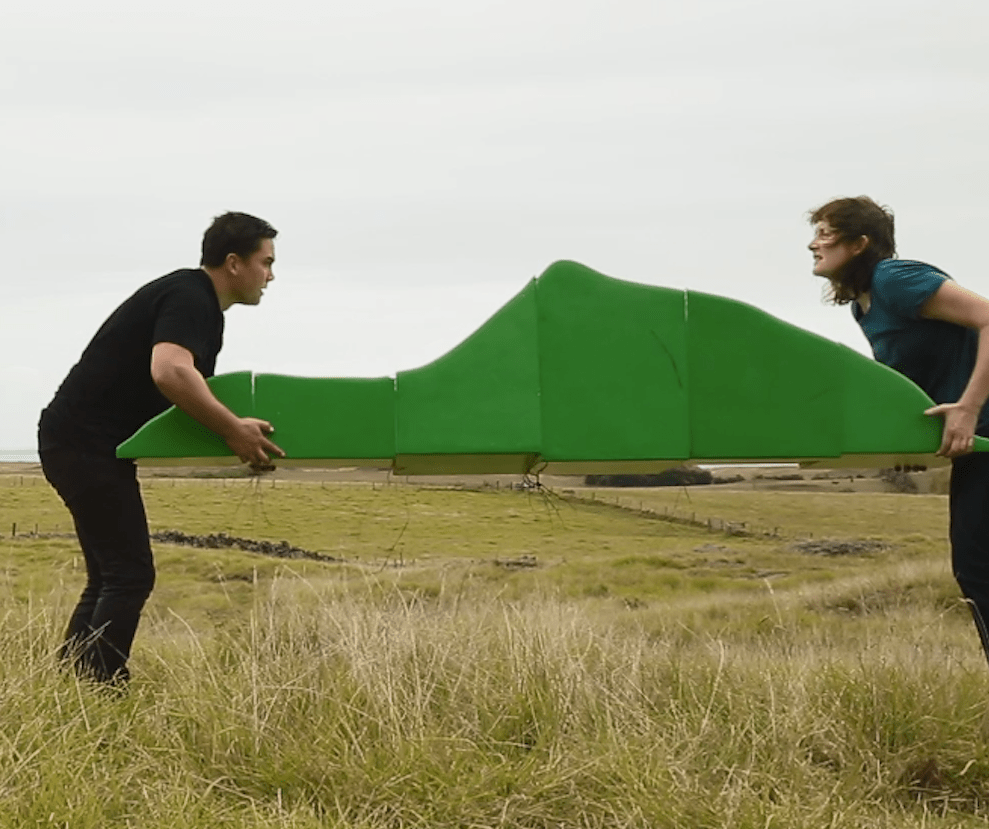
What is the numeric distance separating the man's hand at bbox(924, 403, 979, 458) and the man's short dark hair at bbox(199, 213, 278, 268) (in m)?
2.19

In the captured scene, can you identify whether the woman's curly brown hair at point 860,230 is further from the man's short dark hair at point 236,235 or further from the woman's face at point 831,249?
the man's short dark hair at point 236,235

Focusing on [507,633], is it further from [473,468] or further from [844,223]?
[844,223]

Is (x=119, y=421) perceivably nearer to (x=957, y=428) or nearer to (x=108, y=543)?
(x=108, y=543)

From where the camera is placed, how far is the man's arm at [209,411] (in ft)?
9.35

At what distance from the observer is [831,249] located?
3320 mm

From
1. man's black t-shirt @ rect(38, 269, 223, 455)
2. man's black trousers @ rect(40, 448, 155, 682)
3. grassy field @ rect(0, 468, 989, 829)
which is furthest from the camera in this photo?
man's black trousers @ rect(40, 448, 155, 682)

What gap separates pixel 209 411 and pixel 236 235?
794 mm

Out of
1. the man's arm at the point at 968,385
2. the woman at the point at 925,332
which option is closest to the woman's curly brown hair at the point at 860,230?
the woman at the point at 925,332

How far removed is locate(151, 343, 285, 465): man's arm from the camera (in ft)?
9.35

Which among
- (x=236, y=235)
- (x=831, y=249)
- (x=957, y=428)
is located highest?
(x=236, y=235)

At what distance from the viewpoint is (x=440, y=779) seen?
283 centimetres

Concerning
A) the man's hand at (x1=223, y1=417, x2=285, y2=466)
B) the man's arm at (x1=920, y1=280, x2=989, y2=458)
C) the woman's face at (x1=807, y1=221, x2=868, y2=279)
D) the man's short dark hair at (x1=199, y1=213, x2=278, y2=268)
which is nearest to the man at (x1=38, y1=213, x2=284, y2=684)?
the man's short dark hair at (x1=199, y1=213, x2=278, y2=268)

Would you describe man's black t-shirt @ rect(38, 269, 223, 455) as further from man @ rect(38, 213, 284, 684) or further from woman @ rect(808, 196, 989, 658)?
woman @ rect(808, 196, 989, 658)

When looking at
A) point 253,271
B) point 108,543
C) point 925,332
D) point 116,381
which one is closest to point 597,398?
point 925,332
